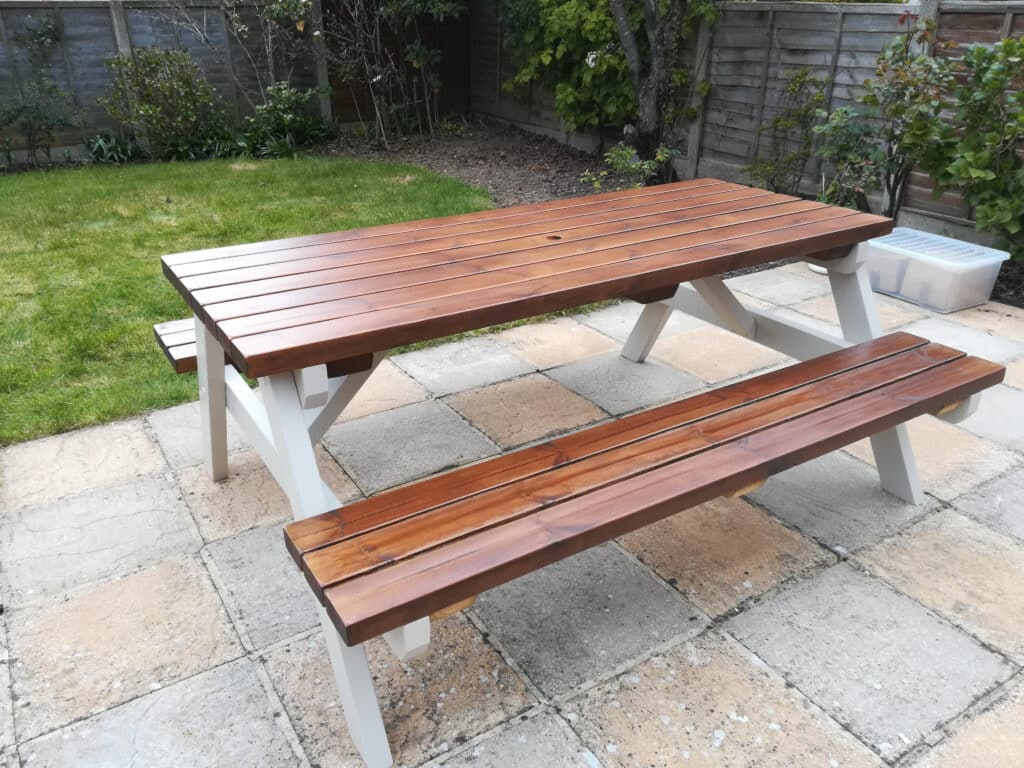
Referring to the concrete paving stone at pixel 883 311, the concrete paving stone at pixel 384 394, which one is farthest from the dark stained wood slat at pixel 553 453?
the concrete paving stone at pixel 883 311

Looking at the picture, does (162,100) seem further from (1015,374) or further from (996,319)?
(1015,374)

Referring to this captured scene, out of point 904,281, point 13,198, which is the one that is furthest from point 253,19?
point 904,281

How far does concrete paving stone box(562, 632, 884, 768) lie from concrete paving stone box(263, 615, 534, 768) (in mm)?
192

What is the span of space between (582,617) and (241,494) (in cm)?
120

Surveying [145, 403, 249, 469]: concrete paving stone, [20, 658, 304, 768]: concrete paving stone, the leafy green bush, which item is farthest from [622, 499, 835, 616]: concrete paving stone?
the leafy green bush

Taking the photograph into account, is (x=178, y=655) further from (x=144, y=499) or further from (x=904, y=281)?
(x=904, y=281)

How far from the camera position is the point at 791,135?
552 cm

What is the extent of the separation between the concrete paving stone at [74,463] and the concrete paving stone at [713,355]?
2105mm

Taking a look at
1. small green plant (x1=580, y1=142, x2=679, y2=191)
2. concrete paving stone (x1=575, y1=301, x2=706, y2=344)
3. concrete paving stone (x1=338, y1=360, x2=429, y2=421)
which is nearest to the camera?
concrete paving stone (x1=338, y1=360, x2=429, y2=421)

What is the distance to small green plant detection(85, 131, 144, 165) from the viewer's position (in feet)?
24.7

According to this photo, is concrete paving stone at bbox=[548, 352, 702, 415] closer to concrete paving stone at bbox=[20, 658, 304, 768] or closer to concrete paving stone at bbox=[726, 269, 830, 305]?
concrete paving stone at bbox=[726, 269, 830, 305]

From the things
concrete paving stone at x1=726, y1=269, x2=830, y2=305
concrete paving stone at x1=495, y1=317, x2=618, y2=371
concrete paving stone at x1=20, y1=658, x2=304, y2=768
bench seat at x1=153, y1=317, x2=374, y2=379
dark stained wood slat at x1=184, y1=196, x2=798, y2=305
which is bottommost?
concrete paving stone at x1=495, y1=317, x2=618, y2=371

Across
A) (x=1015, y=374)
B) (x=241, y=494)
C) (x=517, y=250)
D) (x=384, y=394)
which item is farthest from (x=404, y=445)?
(x=1015, y=374)

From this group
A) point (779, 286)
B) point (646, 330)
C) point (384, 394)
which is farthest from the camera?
point (779, 286)
